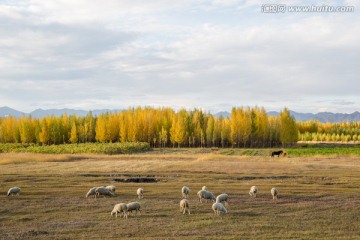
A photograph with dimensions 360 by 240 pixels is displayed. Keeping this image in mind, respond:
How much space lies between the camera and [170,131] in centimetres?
13625

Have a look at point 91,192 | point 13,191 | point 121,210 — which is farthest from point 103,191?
point 13,191

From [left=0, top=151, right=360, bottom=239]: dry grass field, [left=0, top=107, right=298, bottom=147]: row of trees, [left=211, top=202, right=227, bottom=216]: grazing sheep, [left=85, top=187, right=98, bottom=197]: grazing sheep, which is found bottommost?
Result: [left=0, top=151, right=360, bottom=239]: dry grass field

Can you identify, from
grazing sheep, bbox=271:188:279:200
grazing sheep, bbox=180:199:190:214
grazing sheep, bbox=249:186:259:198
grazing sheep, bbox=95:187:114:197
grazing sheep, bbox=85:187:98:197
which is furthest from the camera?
grazing sheep, bbox=249:186:259:198

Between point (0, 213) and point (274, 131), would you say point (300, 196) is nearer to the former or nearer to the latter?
point (0, 213)

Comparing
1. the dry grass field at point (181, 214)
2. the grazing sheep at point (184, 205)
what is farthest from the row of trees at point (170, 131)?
the grazing sheep at point (184, 205)

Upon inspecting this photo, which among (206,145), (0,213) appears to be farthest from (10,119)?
(0,213)

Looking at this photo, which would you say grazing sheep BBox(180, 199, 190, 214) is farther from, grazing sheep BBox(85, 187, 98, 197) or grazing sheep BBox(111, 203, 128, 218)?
grazing sheep BBox(85, 187, 98, 197)

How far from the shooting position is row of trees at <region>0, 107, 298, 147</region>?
132 meters

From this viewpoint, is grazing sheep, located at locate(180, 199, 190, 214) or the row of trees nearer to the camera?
grazing sheep, located at locate(180, 199, 190, 214)

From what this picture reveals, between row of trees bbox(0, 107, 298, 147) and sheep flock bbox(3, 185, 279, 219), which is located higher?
row of trees bbox(0, 107, 298, 147)

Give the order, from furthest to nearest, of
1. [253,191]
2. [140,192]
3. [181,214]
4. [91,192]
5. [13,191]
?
1. [13,191]
2. [253,191]
3. [91,192]
4. [140,192]
5. [181,214]

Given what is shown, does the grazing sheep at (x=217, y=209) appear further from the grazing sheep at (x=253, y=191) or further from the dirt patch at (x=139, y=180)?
the dirt patch at (x=139, y=180)

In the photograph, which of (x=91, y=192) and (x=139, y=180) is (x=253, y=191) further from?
(x=139, y=180)

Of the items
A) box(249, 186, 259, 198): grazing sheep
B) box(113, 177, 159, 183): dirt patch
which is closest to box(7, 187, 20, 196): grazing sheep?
box(113, 177, 159, 183): dirt patch
